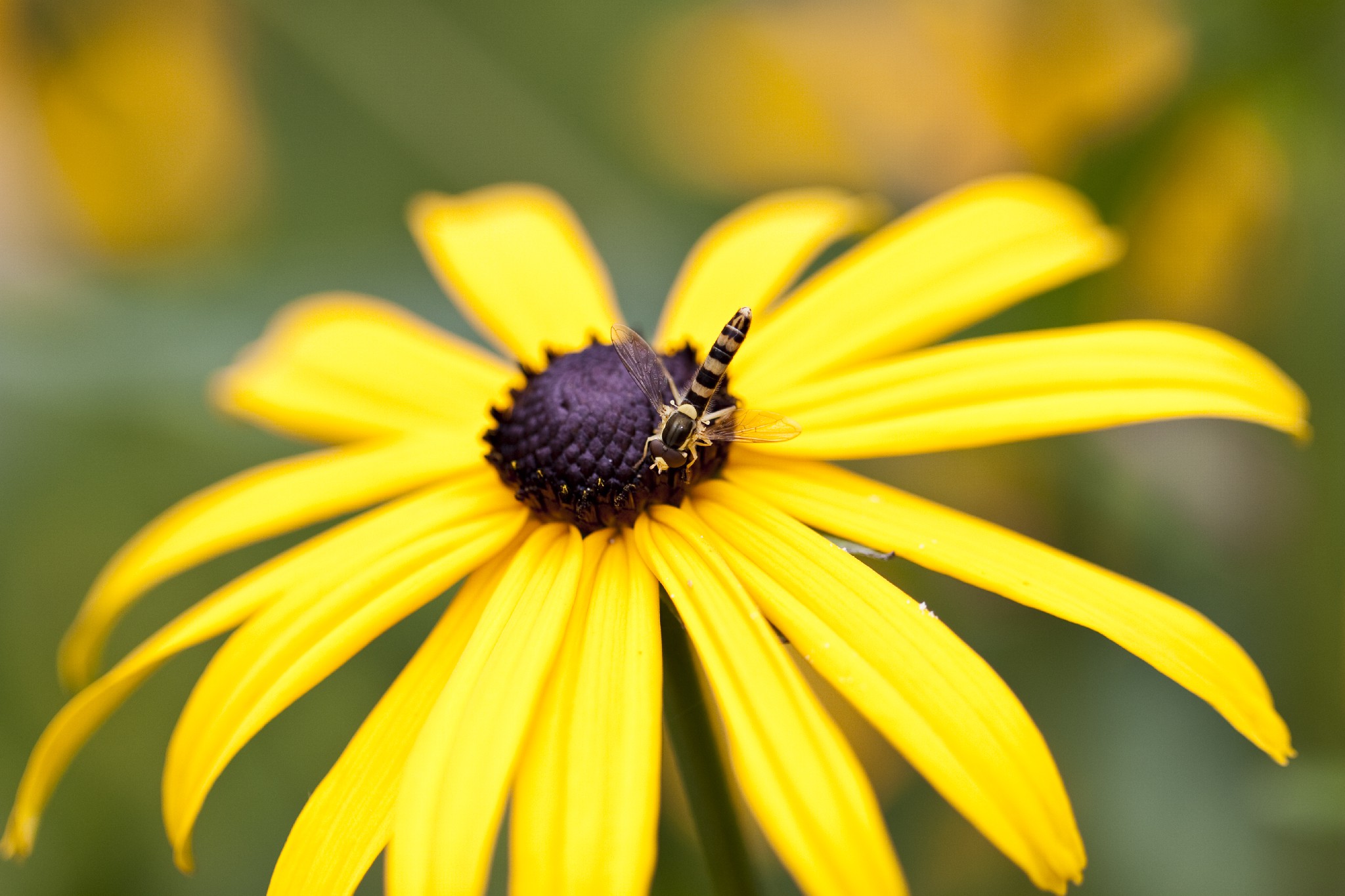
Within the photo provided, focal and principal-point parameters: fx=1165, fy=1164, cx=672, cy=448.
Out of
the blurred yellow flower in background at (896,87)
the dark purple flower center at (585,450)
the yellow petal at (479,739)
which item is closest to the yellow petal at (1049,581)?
the dark purple flower center at (585,450)

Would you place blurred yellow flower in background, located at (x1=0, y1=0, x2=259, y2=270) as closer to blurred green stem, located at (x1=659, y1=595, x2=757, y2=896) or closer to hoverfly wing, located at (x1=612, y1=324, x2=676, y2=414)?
hoverfly wing, located at (x1=612, y1=324, x2=676, y2=414)

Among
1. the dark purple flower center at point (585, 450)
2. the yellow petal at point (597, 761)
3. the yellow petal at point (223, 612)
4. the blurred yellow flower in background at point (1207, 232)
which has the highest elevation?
the blurred yellow flower in background at point (1207, 232)

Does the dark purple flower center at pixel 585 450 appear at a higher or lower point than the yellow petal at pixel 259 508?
higher

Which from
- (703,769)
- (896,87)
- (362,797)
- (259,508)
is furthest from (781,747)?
(896,87)

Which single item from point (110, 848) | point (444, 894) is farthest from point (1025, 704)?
point (110, 848)

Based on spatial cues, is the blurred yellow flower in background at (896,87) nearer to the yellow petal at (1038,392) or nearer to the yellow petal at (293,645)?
the yellow petal at (1038,392)

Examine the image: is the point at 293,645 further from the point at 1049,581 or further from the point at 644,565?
the point at 1049,581
